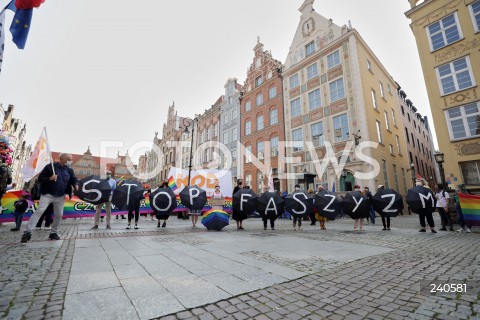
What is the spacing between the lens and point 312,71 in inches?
865

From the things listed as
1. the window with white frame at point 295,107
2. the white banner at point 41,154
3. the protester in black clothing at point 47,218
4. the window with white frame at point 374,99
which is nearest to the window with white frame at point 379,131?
the window with white frame at point 374,99

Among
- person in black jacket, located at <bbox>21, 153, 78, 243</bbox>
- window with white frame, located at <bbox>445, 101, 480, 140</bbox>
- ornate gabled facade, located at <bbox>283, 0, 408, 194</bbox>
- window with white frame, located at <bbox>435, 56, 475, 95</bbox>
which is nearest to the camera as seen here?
person in black jacket, located at <bbox>21, 153, 78, 243</bbox>

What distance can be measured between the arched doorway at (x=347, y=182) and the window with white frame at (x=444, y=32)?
9887mm

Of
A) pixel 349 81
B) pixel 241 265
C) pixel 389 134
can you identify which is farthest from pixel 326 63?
pixel 241 265

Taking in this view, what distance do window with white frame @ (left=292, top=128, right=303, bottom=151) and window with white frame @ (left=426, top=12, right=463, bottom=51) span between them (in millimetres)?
10828

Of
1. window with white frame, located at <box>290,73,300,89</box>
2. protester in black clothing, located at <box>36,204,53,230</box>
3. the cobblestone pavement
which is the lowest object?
the cobblestone pavement

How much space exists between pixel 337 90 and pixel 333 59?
119 inches

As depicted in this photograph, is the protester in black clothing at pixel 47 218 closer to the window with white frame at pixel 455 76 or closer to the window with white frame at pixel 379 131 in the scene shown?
the window with white frame at pixel 379 131

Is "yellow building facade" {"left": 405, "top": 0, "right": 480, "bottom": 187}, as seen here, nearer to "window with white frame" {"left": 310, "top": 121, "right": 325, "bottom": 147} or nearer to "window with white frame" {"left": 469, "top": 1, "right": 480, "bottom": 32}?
"window with white frame" {"left": 469, "top": 1, "right": 480, "bottom": 32}

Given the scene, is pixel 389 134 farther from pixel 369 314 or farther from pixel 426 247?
pixel 369 314

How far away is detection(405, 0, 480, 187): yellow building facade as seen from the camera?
44.0 ft

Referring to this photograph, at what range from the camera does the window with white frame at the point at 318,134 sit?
19962 millimetres

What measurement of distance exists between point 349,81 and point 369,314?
19884 mm

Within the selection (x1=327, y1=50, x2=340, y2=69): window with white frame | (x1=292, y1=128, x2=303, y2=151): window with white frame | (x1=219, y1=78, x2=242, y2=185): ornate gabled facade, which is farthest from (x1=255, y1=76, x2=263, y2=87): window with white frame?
(x1=292, y1=128, x2=303, y2=151): window with white frame
